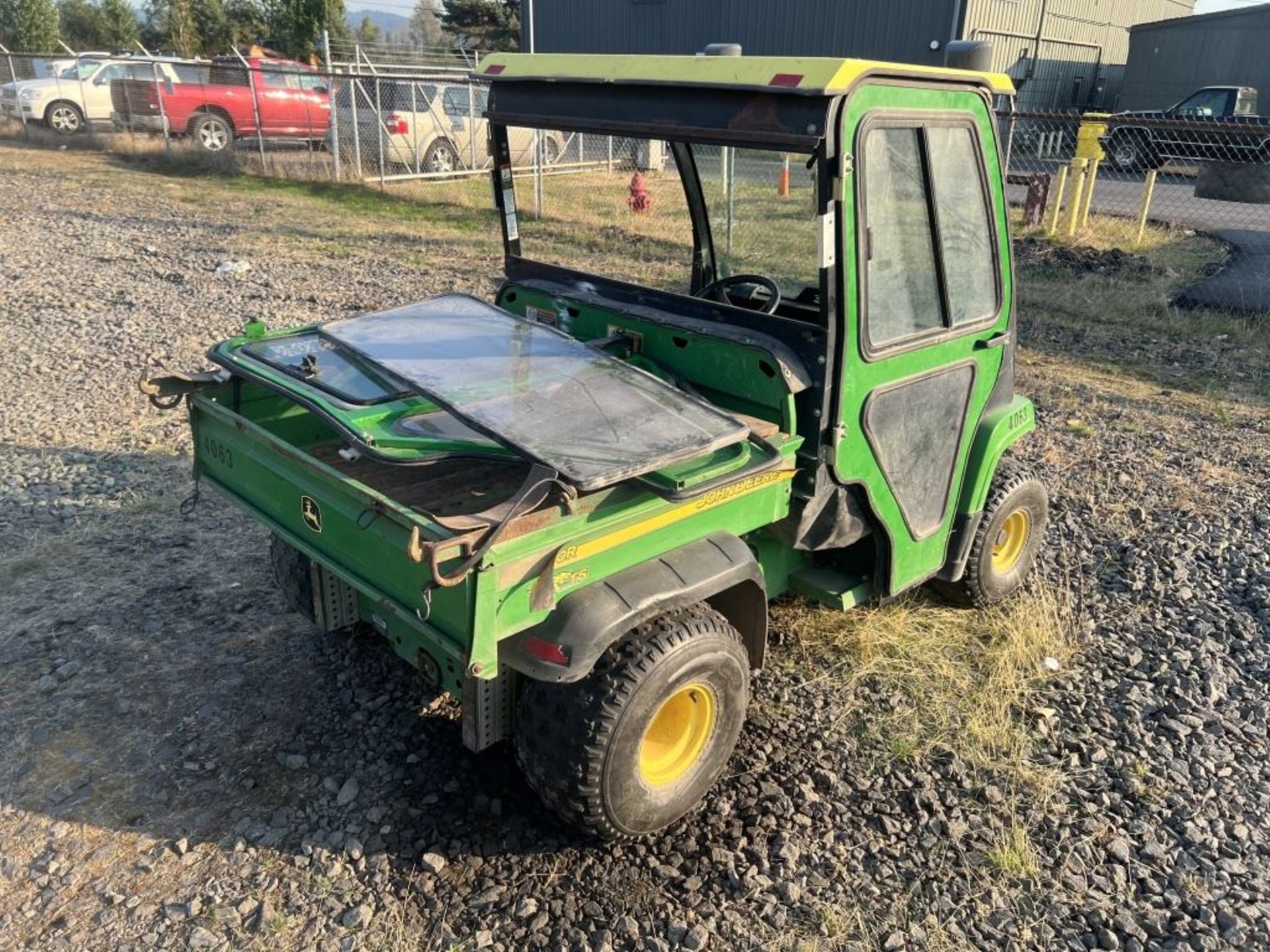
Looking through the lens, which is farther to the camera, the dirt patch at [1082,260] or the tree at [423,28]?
the tree at [423,28]

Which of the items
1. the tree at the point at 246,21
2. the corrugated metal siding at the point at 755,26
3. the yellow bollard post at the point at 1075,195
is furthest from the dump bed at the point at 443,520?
the tree at the point at 246,21

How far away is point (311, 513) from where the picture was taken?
288 centimetres

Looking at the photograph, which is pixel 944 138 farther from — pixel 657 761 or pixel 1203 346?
pixel 1203 346

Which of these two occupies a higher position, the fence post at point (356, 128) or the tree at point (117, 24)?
the tree at point (117, 24)

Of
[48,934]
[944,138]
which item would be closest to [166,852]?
[48,934]

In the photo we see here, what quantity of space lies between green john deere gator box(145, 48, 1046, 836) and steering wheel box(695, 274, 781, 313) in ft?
0.05

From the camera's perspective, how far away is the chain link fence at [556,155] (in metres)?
10.1

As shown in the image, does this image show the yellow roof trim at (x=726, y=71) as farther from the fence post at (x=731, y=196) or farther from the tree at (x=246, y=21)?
the tree at (x=246, y=21)

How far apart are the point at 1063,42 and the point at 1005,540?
82.1 ft

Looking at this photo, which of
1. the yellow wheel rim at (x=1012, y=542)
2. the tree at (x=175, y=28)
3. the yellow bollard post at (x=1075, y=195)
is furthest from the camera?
the tree at (x=175, y=28)

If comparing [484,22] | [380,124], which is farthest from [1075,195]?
[484,22]

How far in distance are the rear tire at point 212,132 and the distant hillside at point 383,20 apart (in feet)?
57.2

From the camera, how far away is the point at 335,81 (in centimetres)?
1577

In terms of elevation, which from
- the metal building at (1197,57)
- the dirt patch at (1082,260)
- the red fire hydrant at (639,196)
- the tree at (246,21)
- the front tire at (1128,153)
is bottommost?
the dirt patch at (1082,260)
